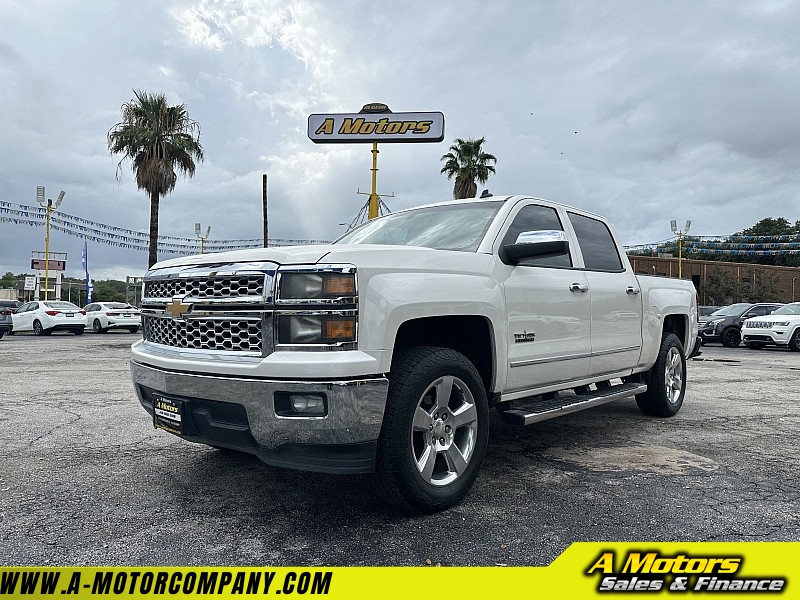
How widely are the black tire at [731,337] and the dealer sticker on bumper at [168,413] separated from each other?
787 inches

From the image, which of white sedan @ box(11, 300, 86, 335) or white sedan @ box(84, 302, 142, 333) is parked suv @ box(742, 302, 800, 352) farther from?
white sedan @ box(11, 300, 86, 335)

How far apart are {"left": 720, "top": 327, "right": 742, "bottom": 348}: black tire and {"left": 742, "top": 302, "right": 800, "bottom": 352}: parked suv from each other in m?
1.54

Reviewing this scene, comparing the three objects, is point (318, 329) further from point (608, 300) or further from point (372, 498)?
point (608, 300)

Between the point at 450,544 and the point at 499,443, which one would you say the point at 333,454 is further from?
the point at 499,443

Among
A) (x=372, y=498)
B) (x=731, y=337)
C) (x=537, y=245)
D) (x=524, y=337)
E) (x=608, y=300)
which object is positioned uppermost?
(x=537, y=245)

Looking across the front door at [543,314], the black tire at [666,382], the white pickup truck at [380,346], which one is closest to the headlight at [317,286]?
the white pickup truck at [380,346]

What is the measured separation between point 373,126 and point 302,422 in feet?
82.6

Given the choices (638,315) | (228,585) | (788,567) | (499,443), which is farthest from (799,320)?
(228,585)

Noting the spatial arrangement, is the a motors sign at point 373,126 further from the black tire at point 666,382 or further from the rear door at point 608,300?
the rear door at point 608,300

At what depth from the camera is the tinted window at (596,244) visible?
5.16 m

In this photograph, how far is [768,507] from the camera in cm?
352

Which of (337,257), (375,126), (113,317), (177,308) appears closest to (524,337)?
(337,257)

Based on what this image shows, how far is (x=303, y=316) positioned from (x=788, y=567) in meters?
2.31

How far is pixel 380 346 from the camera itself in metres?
3.07
